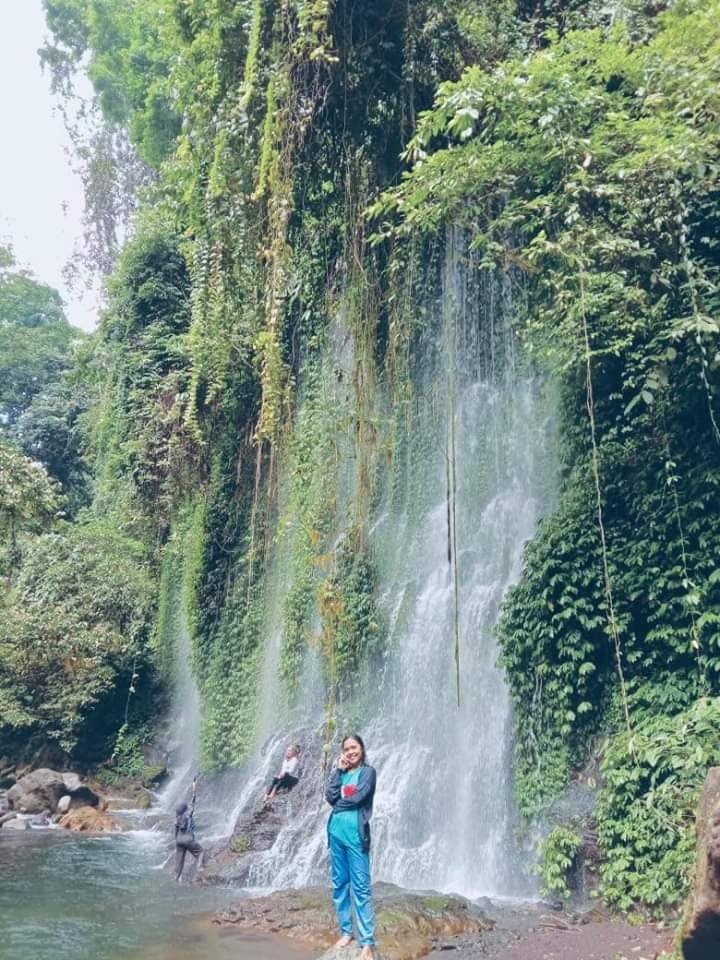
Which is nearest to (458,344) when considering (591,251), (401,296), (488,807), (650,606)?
(401,296)

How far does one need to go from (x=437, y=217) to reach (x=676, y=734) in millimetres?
5435

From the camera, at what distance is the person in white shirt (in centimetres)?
1071

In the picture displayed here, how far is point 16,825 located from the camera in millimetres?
13258

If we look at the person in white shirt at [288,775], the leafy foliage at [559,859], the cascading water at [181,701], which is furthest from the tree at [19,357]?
the leafy foliage at [559,859]

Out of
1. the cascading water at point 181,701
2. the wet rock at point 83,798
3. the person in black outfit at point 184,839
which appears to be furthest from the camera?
the cascading water at point 181,701

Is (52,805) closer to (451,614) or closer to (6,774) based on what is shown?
(6,774)

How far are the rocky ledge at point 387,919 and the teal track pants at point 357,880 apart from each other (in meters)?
1.52

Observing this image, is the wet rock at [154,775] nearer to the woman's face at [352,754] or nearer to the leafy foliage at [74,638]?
the leafy foliage at [74,638]

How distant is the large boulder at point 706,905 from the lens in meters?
4.12

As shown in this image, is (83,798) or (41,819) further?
(83,798)

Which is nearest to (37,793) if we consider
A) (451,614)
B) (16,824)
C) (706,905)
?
(16,824)

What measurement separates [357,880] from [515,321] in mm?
7916

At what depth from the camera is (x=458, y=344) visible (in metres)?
12.8

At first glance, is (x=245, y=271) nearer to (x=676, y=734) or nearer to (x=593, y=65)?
(x=593, y=65)
